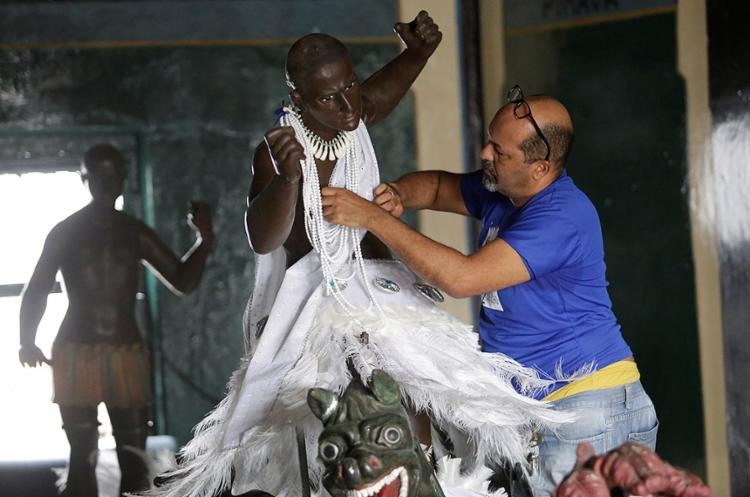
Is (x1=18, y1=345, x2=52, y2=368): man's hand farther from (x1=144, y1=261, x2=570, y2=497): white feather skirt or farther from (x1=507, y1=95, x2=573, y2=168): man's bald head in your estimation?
(x1=507, y1=95, x2=573, y2=168): man's bald head

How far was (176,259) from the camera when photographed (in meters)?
4.64

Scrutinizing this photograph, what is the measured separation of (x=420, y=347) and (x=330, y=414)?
0.49 m

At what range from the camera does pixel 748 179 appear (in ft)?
13.8

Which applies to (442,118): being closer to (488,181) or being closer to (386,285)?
(488,181)

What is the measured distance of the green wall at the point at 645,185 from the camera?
14.4ft

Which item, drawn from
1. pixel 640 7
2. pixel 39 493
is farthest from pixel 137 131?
pixel 640 7

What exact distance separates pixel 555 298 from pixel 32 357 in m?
2.71

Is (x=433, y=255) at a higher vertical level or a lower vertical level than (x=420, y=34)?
lower

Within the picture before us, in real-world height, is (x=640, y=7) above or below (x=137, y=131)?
above

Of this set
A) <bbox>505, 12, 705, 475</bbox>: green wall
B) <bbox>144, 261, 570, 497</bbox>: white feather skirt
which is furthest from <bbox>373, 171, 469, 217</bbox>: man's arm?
<bbox>505, 12, 705, 475</bbox>: green wall

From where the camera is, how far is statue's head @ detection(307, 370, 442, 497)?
172 centimetres

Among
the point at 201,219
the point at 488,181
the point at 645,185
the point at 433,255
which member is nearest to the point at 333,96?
the point at 433,255

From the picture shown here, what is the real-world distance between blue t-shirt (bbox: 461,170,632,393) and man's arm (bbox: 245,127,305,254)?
0.53 m

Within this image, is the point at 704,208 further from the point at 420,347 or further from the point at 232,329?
the point at 420,347
